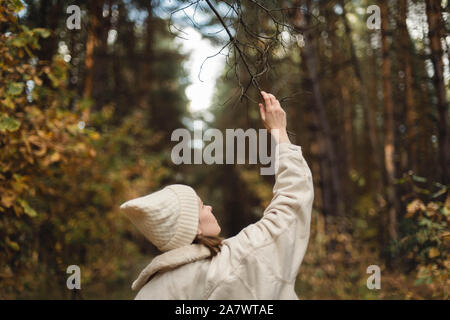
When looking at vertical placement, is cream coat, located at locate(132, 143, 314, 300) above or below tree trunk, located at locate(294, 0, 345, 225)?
below

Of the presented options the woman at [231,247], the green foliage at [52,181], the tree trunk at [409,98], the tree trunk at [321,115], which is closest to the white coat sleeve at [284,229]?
the woman at [231,247]

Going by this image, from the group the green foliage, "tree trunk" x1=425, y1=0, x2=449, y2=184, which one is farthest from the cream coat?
"tree trunk" x1=425, y1=0, x2=449, y2=184

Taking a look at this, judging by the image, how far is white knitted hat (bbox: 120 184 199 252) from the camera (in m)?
1.77

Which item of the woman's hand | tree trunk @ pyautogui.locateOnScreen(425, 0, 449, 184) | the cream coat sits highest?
tree trunk @ pyautogui.locateOnScreen(425, 0, 449, 184)

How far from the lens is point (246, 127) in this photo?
7508 mm

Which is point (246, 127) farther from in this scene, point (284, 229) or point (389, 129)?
point (284, 229)

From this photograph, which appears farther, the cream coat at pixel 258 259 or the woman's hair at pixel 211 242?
the woman's hair at pixel 211 242

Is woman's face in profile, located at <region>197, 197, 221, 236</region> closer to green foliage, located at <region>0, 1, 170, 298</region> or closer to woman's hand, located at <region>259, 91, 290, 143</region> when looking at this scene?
woman's hand, located at <region>259, 91, 290, 143</region>

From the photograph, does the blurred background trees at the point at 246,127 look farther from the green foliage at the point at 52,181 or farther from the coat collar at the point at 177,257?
the coat collar at the point at 177,257

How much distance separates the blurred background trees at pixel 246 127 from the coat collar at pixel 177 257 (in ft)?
2.82

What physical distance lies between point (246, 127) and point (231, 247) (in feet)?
19.1

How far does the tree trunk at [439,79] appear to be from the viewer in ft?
12.9
